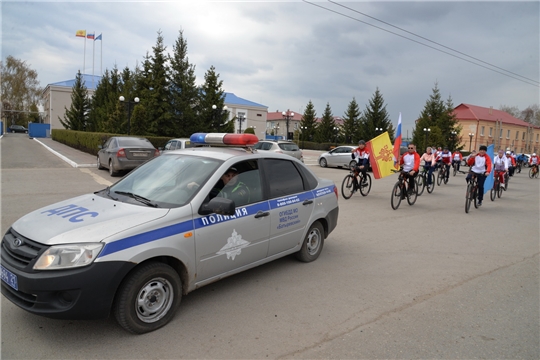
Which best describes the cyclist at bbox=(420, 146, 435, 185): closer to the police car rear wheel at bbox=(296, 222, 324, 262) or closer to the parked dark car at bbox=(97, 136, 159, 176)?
the police car rear wheel at bbox=(296, 222, 324, 262)

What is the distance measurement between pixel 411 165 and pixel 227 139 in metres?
7.68

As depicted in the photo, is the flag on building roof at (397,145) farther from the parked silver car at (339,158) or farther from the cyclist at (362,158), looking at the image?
the parked silver car at (339,158)

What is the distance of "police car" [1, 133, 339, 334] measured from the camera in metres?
2.99

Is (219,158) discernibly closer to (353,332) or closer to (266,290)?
(266,290)

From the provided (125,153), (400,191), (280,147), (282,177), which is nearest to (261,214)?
(282,177)

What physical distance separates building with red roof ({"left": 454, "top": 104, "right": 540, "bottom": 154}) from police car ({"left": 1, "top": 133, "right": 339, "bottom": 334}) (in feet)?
236

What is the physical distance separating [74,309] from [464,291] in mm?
4467

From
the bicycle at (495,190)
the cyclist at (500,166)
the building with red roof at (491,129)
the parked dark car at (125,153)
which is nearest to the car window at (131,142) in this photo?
the parked dark car at (125,153)

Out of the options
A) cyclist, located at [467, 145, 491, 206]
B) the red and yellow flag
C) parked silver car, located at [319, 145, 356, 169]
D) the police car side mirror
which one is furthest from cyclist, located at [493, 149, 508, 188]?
the police car side mirror

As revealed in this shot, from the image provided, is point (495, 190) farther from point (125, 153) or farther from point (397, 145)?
point (125, 153)

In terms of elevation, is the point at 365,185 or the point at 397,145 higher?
the point at 397,145

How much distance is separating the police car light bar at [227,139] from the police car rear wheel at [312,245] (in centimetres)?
163

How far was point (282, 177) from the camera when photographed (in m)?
4.91

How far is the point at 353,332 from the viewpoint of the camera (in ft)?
11.7
